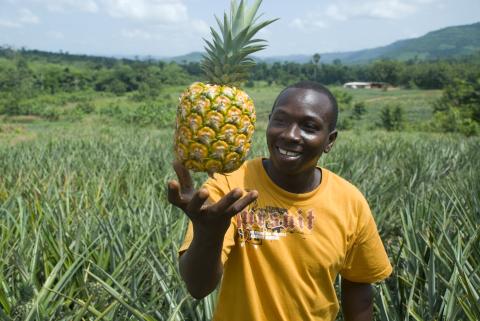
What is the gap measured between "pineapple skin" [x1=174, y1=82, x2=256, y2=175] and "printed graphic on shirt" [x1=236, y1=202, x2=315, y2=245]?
0.20 meters

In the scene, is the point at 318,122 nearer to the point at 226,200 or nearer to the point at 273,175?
the point at 273,175

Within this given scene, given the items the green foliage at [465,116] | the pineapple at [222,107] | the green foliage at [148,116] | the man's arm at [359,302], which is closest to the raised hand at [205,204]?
the pineapple at [222,107]

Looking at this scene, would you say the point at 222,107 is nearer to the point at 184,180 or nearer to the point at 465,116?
the point at 184,180

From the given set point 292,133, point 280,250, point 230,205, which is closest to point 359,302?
point 280,250

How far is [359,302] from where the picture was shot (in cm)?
158

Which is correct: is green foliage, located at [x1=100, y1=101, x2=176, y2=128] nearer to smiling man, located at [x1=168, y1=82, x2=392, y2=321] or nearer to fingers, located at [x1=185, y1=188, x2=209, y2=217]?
smiling man, located at [x1=168, y1=82, x2=392, y2=321]

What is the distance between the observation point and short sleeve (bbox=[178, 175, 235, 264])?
4.23 ft

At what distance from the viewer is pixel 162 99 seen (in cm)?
5738

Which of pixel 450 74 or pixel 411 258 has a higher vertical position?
pixel 411 258

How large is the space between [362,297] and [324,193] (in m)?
0.43

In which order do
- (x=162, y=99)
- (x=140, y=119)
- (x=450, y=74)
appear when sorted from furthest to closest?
(x=450, y=74)
(x=162, y=99)
(x=140, y=119)

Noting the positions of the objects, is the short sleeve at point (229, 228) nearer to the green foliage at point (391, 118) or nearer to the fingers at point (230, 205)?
the fingers at point (230, 205)

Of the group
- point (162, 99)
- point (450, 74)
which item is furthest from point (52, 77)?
point (450, 74)

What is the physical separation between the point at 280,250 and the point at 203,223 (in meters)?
0.36
